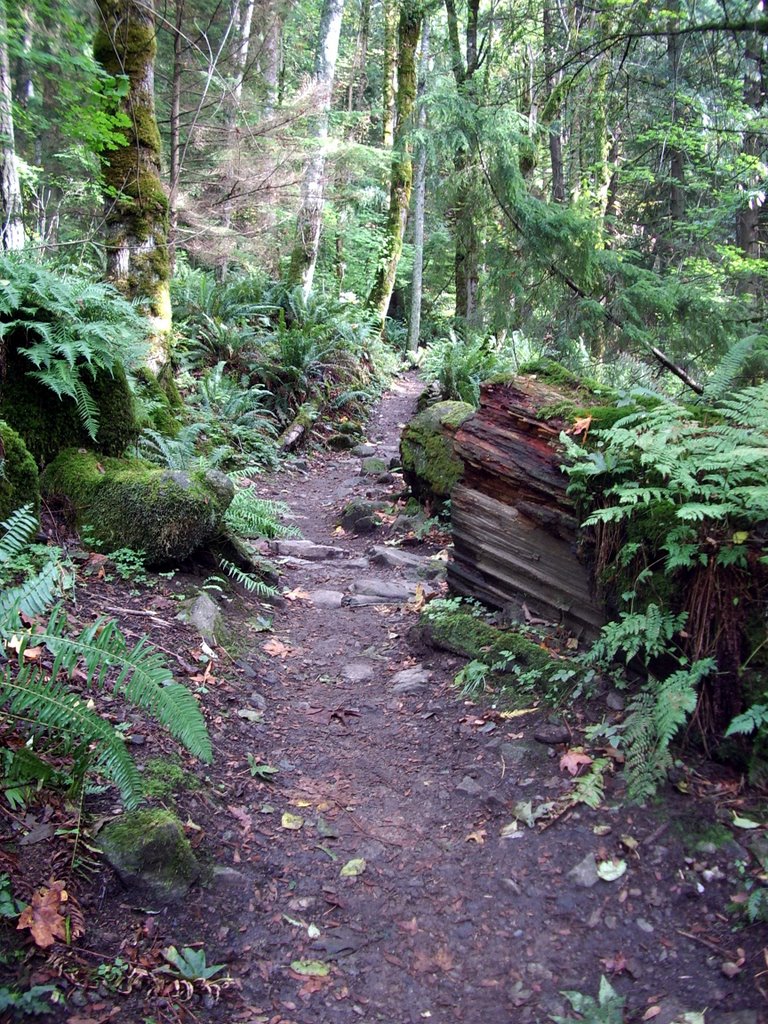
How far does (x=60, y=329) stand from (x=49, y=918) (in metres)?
4.34

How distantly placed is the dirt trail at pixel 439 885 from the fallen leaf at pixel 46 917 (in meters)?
0.56

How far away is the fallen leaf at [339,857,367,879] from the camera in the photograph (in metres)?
3.19

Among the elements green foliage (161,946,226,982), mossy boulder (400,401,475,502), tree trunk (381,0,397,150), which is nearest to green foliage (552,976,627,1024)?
green foliage (161,946,226,982)

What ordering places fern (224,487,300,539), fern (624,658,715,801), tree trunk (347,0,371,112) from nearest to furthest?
fern (624,658,715,801)
fern (224,487,300,539)
tree trunk (347,0,371,112)

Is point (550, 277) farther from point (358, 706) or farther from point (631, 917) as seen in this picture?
point (631, 917)

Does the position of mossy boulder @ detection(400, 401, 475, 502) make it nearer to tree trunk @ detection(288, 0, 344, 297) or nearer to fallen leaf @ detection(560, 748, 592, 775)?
fallen leaf @ detection(560, 748, 592, 775)

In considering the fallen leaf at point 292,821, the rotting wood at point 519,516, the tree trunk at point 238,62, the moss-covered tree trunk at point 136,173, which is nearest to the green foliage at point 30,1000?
the fallen leaf at point 292,821

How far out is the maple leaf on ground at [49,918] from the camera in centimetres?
223

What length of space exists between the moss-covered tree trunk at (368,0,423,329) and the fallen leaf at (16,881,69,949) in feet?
57.2

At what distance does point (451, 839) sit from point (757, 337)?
3757mm

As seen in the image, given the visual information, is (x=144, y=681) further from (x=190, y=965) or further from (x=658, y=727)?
(x=658, y=727)

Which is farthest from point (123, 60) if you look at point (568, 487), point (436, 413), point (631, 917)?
point (631, 917)

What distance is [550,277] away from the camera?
336 inches

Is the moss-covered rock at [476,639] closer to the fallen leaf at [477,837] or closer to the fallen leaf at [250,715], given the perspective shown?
the fallen leaf at [477,837]
